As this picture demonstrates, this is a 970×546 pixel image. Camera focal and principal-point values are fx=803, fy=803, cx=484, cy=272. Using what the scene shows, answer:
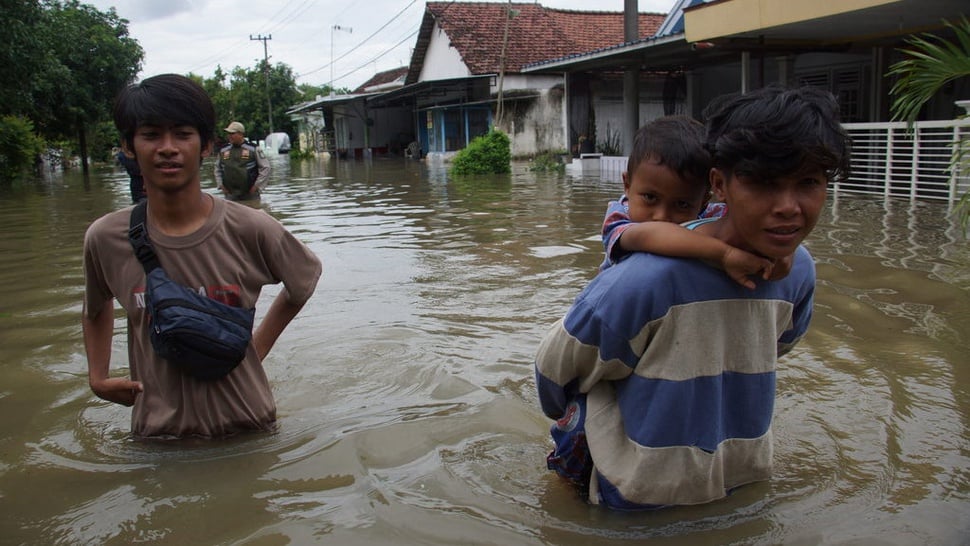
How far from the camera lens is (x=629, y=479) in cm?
218

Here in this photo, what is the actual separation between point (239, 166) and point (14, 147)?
16.6 m

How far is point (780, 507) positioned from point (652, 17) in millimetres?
34254

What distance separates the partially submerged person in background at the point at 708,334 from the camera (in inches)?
73.0

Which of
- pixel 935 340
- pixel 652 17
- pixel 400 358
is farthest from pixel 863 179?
pixel 652 17

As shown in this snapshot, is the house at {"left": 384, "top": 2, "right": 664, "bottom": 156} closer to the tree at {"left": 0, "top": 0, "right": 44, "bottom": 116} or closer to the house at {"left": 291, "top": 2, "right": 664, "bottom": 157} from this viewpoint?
the house at {"left": 291, "top": 2, "right": 664, "bottom": 157}

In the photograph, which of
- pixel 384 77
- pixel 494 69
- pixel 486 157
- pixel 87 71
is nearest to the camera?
pixel 486 157

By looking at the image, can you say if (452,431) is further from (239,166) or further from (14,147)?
(14,147)

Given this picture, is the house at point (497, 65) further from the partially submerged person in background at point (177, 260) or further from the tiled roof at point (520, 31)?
the partially submerged person in background at point (177, 260)

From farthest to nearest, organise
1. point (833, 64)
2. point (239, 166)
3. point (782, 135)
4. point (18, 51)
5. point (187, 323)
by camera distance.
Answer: point (833, 64)
point (18, 51)
point (239, 166)
point (187, 323)
point (782, 135)

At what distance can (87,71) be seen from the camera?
32281mm

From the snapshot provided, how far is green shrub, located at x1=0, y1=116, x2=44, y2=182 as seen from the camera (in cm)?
2305

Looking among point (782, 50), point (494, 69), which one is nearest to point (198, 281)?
point (782, 50)

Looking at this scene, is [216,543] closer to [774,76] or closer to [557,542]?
[557,542]

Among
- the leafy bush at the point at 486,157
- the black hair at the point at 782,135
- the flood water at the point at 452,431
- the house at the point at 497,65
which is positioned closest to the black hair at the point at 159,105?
the flood water at the point at 452,431
